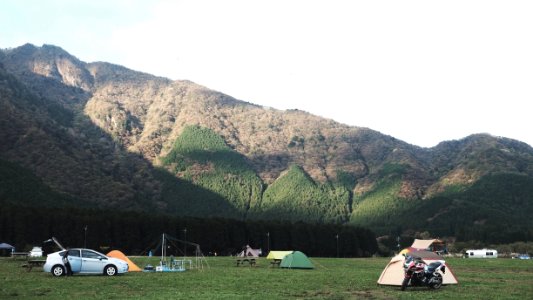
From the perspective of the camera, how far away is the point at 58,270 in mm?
35469

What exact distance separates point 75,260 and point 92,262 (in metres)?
1.13

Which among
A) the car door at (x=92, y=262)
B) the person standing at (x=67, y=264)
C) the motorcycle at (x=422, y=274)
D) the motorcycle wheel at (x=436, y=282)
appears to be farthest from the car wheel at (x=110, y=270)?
the motorcycle wheel at (x=436, y=282)

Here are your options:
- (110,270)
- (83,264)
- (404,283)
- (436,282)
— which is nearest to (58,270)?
(83,264)

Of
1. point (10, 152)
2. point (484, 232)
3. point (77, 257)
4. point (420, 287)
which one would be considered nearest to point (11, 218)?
point (77, 257)

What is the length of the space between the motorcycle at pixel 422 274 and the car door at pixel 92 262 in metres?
19.6

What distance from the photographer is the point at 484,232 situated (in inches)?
6526

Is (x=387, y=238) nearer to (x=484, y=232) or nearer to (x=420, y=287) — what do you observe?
(x=484, y=232)

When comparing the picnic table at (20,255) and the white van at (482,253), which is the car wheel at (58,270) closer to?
the picnic table at (20,255)

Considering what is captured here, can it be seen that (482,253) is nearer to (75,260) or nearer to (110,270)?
(110,270)

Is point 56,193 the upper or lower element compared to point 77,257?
upper

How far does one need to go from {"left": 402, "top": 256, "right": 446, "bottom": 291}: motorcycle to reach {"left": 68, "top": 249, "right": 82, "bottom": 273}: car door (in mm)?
20445

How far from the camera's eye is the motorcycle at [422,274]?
28406mm

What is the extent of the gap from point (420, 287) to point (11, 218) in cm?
8898

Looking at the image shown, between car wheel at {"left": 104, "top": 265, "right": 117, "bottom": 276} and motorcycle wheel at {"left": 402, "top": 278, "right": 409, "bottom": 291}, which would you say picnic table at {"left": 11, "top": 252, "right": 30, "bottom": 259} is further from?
motorcycle wheel at {"left": 402, "top": 278, "right": 409, "bottom": 291}
